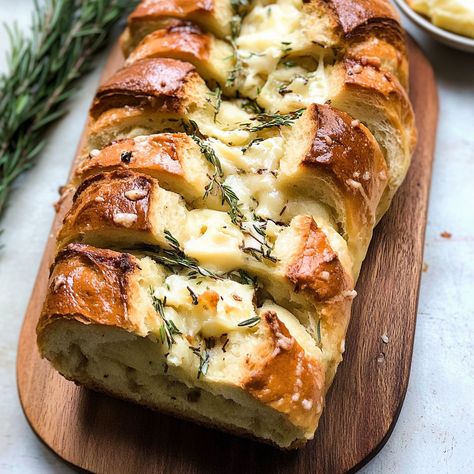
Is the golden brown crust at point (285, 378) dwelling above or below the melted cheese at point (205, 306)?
below

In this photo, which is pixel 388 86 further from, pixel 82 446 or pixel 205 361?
pixel 82 446

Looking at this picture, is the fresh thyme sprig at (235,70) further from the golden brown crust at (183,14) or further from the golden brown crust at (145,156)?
the golden brown crust at (145,156)

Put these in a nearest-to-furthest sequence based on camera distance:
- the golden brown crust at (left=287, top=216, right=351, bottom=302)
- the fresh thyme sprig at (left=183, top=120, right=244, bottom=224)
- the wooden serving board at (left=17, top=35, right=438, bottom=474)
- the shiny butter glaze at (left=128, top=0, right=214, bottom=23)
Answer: the golden brown crust at (left=287, top=216, right=351, bottom=302)
the fresh thyme sprig at (left=183, top=120, right=244, bottom=224)
the wooden serving board at (left=17, top=35, right=438, bottom=474)
the shiny butter glaze at (left=128, top=0, right=214, bottom=23)

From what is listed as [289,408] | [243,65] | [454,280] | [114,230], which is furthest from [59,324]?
[454,280]

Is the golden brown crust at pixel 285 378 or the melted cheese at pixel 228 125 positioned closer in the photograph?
the golden brown crust at pixel 285 378

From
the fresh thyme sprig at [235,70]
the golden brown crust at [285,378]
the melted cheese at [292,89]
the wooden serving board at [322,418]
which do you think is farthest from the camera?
the fresh thyme sprig at [235,70]

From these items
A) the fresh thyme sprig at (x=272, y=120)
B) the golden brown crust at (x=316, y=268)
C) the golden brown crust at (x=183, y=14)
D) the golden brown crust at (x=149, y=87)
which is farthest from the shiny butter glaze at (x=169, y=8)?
the golden brown crust at (x=316, y=268)

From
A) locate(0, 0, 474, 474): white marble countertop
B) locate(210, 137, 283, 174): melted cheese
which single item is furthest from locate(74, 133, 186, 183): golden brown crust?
locate(0, 0, 474, 474): white marble countertop

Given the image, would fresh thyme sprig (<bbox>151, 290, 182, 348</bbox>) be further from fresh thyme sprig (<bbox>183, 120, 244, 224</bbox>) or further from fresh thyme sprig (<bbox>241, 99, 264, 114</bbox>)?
fresh thyme sprig (<bbox>241, 99, 264, 114</bbox>)
